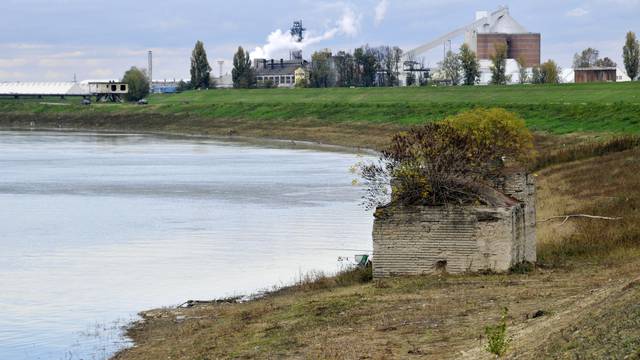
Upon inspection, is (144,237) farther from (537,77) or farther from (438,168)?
(537,77)

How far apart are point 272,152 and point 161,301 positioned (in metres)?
68.5

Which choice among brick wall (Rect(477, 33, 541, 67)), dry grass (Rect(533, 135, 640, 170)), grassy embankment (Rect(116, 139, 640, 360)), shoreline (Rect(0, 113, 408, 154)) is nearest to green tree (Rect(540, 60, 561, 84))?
brick wall (Rect(477, 33, 541, 67))

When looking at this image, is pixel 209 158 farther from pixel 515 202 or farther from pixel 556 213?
pixel 515 202

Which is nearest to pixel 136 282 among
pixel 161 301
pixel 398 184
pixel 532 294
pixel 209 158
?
pixel 161 301

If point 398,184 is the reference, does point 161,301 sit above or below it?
below

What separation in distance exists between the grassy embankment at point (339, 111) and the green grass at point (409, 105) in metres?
0.09

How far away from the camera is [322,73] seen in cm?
18275

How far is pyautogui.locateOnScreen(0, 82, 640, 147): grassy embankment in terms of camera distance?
317 ft

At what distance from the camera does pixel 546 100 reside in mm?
111250

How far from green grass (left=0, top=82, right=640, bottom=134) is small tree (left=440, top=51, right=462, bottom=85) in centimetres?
2053

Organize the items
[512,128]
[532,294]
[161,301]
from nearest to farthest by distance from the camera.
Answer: [532,294]
[161,301]
[512,128]

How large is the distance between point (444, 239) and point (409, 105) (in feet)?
322

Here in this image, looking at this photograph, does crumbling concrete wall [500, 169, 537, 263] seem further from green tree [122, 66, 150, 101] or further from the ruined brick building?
green tree [122, 66, 150, 101]

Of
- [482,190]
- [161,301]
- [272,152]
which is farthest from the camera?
[272,152]
